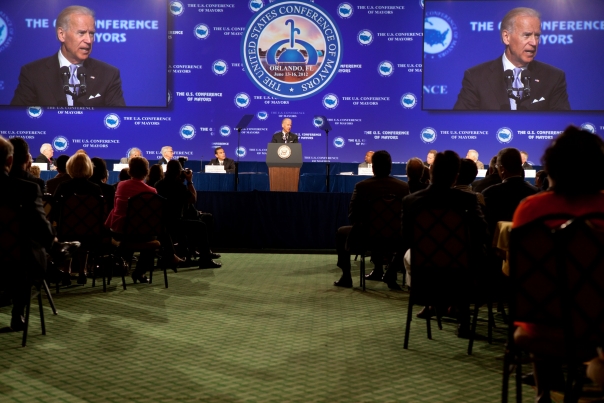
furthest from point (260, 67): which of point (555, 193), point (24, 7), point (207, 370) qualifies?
point (555, 193)

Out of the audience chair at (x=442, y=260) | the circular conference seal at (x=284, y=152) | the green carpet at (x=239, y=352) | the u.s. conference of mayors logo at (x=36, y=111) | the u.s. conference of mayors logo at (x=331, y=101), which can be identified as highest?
the u.s. conference of mayors logo at (x=331, y=101)

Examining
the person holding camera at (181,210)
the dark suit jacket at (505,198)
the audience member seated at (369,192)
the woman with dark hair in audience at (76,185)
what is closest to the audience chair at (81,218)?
the woman with dark hair in audience at (76,185)

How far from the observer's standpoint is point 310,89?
→ 1248cm

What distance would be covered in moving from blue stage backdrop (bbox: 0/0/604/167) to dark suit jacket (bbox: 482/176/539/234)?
8.55 m

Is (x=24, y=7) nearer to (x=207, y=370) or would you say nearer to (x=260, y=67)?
(x=260, y=67)

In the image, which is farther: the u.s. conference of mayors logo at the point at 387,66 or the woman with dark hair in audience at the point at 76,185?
the u.s. conference of mayors logo at the point at 387,66

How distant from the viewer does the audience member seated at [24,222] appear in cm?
323

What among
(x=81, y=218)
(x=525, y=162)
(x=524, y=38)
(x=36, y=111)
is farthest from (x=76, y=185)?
(x=524, y=38)

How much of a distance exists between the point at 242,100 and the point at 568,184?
35.4 feet

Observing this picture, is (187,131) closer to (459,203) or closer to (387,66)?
(387,66)

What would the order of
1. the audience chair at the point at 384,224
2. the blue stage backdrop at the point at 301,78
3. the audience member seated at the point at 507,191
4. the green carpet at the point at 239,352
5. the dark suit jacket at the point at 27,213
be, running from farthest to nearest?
the blue stage backdrop at the point at 301,78
the audience chair at the point at 384,224
the audience member seated at the point at 507,191
the dark suit jacket at the point at 27,213
the green carpet at the point at 239,352

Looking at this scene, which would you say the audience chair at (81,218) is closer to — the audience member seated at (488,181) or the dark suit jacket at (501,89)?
the audience member seated at (488,181)

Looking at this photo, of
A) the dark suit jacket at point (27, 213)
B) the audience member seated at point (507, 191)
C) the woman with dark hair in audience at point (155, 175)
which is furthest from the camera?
the woman with dark hair in audience at point (155, 175)

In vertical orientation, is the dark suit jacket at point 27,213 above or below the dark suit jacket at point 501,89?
below
